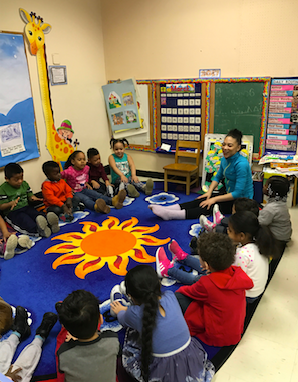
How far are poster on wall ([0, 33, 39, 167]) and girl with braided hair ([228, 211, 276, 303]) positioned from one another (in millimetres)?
2785

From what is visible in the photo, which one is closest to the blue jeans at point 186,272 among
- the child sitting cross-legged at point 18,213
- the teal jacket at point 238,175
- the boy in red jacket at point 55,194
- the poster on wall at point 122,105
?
the teal jacket at point 238,175

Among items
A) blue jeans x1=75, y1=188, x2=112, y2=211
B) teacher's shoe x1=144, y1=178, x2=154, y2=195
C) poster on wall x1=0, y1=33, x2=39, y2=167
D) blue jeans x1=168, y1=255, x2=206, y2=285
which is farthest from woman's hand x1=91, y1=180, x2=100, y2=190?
blue jeans x1=168, y1=255, x2=206, y2=285

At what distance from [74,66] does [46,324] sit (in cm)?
361

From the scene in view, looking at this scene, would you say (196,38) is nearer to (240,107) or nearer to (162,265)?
(240,107)

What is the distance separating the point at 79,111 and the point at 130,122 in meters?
0.82

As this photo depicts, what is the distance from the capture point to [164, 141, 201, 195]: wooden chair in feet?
14.2

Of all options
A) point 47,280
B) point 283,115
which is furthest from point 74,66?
point 47,280

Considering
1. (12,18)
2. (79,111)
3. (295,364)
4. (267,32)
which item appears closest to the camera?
(295,364)

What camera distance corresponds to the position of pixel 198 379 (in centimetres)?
160

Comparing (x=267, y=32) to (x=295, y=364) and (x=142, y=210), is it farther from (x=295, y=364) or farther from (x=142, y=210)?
(x=295, y=364)

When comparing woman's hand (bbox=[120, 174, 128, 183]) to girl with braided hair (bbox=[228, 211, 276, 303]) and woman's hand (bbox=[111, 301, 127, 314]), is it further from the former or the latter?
woman's hand (bbox=[111, 301, 127, 314])

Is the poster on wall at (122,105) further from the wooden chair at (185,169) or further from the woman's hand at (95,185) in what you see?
the woman's hand at (95,185)

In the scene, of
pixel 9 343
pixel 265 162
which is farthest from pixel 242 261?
pixel 265 162

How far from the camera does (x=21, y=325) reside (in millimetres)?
2016
